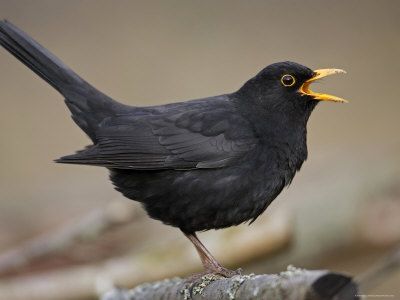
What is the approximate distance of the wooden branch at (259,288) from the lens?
3.59 metres

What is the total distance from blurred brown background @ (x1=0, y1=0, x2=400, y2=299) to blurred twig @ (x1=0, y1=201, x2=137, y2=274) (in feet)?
4.59

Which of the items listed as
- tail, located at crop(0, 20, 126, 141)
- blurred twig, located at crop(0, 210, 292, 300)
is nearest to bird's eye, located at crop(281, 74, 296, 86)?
tail, located at crop(0, 20, 126, 141)

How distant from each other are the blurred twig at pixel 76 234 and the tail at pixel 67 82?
3.01ft

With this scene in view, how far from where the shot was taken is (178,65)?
13.3 meters

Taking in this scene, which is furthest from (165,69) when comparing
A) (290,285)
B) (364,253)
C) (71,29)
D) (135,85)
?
(290,285)

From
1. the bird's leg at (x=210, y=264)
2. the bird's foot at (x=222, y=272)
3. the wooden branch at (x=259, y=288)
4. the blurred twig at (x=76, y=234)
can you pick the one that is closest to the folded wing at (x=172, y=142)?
the bird's leg at (x=210, y=264)

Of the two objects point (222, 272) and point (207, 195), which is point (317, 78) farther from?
point (222, 272)

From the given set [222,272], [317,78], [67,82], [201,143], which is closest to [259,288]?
[222,272]

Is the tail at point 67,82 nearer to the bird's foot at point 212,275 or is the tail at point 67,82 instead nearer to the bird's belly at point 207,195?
the bird's belly at point 207,195

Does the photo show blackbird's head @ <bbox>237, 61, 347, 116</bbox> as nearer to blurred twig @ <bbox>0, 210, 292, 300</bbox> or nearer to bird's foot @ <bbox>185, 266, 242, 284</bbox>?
bird's foot @ <bbox>185, 266, 242, 284</bbox>

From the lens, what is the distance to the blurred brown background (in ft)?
35.6

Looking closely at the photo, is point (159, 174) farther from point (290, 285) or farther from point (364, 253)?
point (364, 253)

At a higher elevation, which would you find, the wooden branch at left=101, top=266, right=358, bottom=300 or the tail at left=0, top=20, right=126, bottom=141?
the tail at left=0, top=20, right=126, bottom=141

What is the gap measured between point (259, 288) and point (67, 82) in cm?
246
